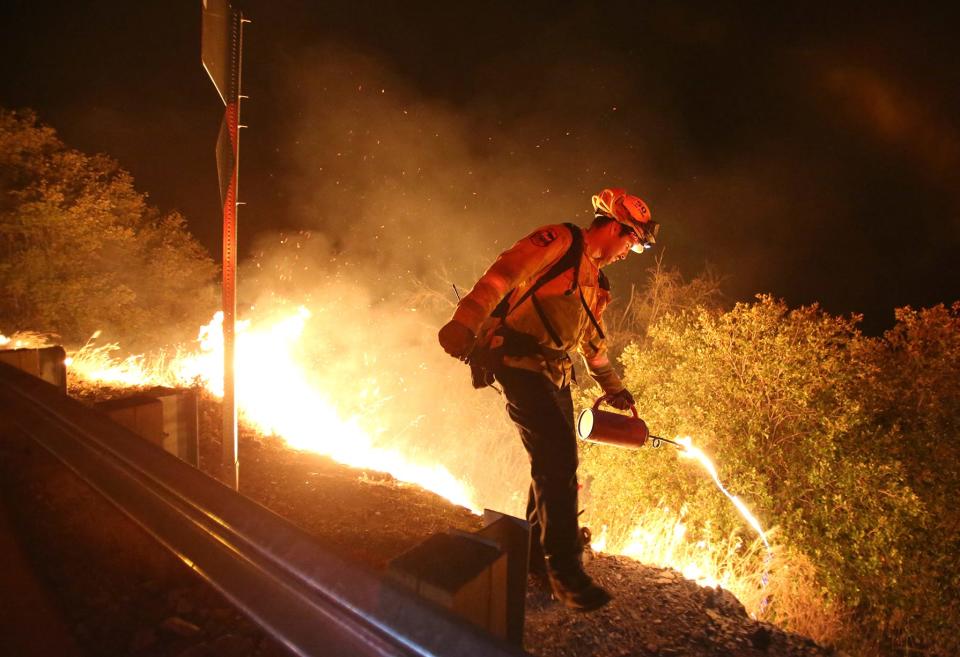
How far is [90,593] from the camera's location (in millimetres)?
1942

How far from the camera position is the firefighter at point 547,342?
2564mm

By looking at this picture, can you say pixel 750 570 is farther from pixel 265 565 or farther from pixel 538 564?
pixel 265 565

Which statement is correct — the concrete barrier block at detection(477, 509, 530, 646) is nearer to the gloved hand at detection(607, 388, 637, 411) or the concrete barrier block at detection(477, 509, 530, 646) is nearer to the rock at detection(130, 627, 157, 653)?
the rock at detection(130, 627, 157, 653)

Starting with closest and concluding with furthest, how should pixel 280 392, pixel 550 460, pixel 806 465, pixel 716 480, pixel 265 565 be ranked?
pixel 265 565
pixel 550 460
pixel 716 480
pixel 280 392
pixel 806 465

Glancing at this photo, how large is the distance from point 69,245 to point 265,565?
19998 millimetres

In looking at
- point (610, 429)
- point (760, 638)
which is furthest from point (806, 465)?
point (760, 638)

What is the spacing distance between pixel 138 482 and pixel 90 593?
0.42 meters

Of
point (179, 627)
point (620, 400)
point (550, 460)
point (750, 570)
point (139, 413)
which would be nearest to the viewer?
point (179, 627)

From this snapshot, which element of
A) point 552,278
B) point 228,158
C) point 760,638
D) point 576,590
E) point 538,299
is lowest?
point 760,638

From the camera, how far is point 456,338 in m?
2.45

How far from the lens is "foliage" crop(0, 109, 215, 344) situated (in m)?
16.1

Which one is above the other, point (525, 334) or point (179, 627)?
point (525, 334)

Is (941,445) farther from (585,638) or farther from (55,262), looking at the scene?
→ (55,262)

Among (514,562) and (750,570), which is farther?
(750,570)
